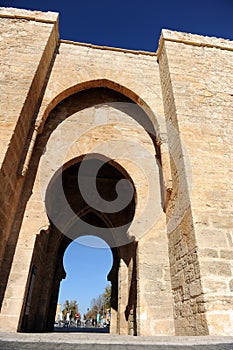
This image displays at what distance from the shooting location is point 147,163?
509 cm

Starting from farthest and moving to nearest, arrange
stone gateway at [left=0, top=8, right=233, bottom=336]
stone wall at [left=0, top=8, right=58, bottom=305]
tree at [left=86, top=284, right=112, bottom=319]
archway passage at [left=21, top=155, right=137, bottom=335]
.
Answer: tree at [left=86, top=284, right=112, bottom=319]
archway passage at [left=21, top=155, right=137, bottom=335]
stone wall at [left=0, top=8, right=58, bottom=305]
stone gateway at [left=0, top=8, right=233, bottom=336]

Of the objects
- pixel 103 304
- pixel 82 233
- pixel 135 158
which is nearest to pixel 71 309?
pixel 103 304

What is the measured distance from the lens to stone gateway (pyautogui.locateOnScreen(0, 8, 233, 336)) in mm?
3387

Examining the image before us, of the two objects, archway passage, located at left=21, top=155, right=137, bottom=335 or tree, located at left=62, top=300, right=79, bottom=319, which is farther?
tree, located at left=62, top=300, right=79, bottom=319

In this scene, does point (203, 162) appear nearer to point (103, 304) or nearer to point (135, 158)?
point (135, 158)

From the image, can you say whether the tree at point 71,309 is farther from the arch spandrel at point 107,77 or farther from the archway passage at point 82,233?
the arch spandrel at point 107,77

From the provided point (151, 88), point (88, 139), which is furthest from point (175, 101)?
point (88, 139)

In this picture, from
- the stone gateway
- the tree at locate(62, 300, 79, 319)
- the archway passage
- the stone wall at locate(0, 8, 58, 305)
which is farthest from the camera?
the tree at locate(62, 300, 79, 319)

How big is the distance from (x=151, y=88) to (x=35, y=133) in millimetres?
2759

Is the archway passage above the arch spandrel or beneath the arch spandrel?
beneath

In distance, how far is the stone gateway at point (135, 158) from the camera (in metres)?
3.39

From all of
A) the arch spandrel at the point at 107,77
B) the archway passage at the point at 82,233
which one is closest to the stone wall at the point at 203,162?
the arch spandrel at the point at 107,77

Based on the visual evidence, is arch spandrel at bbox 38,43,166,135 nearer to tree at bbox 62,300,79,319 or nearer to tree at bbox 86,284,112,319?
tree at bbox 86,284,112,319

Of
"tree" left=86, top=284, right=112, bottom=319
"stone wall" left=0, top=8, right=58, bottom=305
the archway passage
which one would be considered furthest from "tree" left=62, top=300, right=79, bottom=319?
"stone wall" left=0, top=8, right=58, bottom=305
